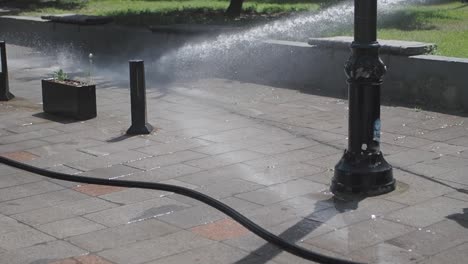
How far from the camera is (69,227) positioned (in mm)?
6344

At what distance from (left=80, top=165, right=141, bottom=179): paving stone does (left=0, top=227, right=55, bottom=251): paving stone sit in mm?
1525

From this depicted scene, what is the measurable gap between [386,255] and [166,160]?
3158 millimetres

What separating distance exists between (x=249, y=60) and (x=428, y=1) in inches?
373

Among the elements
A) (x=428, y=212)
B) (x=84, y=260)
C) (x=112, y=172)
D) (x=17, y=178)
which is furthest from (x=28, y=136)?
(x=428, y=212)

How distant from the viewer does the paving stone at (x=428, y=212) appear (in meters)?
6.30

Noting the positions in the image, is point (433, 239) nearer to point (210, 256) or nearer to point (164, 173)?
point (210, 256)

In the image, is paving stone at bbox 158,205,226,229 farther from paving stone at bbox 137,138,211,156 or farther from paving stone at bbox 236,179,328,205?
paving stone at bbox 137,138,211,156

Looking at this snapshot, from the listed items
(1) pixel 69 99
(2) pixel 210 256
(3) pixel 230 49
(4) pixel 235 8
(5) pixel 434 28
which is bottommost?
(2) pixel 210 256

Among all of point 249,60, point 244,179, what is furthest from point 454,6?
point 244,179

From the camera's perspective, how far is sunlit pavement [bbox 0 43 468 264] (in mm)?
5855

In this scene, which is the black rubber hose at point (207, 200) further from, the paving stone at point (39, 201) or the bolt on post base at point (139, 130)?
the bolt on post base at point (139, 130)

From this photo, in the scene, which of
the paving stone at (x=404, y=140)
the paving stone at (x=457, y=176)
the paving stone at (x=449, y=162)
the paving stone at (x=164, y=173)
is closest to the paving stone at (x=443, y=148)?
the paving stone at (x=404, y=140)

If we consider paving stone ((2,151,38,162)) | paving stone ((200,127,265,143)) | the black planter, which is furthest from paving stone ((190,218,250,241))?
the black planter

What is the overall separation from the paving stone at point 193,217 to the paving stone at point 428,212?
4.35ft
